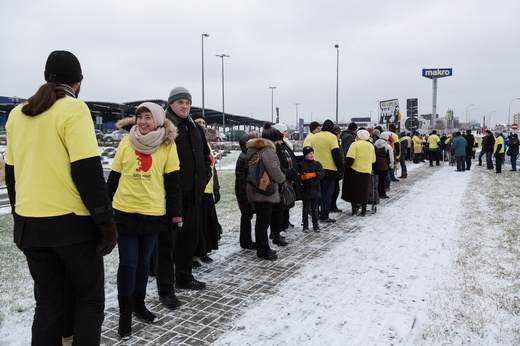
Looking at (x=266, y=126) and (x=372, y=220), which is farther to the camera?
(x=372, y=220)

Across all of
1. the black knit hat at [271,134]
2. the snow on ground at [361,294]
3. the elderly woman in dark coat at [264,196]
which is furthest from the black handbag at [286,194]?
the snow on ground at [361,294]

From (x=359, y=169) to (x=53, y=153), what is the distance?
7021 millimetres

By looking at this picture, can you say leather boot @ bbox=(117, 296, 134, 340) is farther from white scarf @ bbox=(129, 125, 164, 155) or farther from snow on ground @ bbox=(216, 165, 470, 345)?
white scarf @ bbox=(129, 125, 164, 155)

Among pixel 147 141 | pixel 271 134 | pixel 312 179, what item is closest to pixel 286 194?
pixel 271 134

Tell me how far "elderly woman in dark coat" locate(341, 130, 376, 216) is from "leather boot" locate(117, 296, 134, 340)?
6.15 metres


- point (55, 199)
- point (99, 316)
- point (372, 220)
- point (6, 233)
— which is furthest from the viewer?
point (372, 220)

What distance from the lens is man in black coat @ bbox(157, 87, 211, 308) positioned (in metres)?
4.01

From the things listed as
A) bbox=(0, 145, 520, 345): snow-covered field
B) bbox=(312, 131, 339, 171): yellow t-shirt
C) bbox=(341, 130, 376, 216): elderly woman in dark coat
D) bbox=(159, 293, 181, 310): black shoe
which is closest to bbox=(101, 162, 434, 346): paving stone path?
bbox=(159, 293, 181, 310): black shoe

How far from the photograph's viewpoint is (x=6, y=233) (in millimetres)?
7070

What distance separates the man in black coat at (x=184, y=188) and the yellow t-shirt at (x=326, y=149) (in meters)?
3.92

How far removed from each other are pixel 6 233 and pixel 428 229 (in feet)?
24.2

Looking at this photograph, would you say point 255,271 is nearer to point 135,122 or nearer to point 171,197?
point 171,197

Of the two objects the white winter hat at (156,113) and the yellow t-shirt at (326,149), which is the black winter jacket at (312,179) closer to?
the yellow t-shirt at (326,149)

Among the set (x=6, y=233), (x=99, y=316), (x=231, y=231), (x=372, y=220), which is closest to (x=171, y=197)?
(x=99, y=316)
